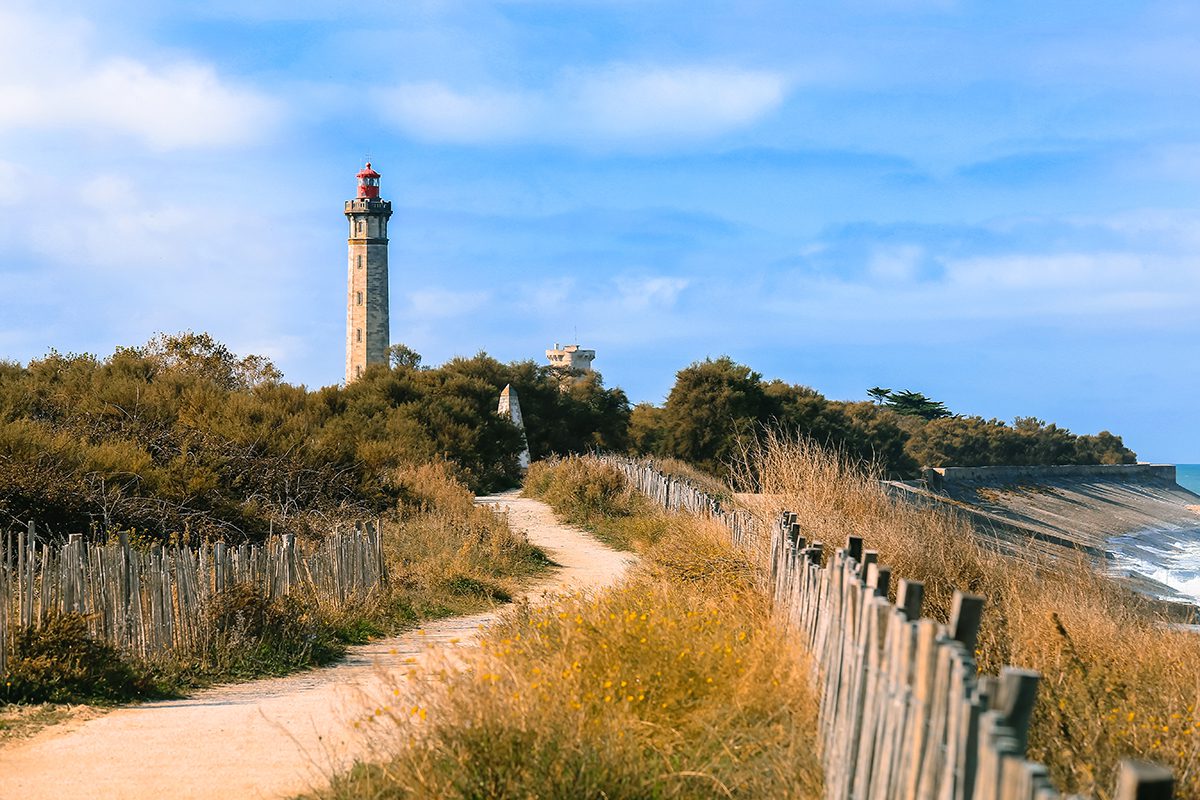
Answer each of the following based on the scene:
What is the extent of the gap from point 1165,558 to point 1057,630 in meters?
36.7

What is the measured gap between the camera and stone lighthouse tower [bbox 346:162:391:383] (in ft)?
187

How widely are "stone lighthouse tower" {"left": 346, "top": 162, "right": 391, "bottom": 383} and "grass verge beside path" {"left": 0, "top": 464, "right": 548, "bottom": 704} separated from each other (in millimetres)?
41976

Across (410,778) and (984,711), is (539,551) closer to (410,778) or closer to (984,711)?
(410,778)

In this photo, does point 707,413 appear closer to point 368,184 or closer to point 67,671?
point 368,184

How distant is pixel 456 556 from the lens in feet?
49.1

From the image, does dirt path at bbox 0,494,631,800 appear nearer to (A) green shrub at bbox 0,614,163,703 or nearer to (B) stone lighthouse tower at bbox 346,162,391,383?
(A) green shrub at bbox 0,614,163,703

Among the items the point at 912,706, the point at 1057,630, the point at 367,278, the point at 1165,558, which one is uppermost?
the point at 367,278

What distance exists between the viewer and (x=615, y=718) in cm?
555

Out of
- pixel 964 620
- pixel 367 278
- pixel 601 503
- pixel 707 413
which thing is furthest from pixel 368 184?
pixel 964 620

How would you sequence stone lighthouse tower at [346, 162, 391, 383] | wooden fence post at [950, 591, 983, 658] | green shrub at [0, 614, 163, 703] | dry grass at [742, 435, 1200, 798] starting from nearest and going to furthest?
wooden fence post at [950, 591, 983, 658], dry grass at [742, 435, 1200, 798], green shrub at [0, 614, 163, 703], stone lighthouse tower at [346, 162, 391, 383]

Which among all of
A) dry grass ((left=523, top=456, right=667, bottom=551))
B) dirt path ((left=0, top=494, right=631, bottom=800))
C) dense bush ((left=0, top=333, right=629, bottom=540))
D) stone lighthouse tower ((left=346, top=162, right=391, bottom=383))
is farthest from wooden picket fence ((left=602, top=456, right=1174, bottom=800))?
stone lighthouse tower ((left=346, top=162, right=391, bottom=383))

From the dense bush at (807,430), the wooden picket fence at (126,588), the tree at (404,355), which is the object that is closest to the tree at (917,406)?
the dense bush at (807,430)

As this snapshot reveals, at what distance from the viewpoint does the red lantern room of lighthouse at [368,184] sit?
57906mm

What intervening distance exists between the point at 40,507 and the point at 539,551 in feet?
22.6
